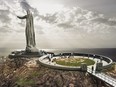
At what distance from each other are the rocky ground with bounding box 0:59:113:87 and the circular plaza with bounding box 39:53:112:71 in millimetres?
997

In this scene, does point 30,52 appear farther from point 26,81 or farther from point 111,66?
point 111,66

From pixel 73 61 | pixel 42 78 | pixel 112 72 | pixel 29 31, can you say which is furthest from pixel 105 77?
pixel 29 31

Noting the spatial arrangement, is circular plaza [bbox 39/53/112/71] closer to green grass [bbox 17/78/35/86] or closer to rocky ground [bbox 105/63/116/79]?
rocky ground [bbox 105/63/116/79]

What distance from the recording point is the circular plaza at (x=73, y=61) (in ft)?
117

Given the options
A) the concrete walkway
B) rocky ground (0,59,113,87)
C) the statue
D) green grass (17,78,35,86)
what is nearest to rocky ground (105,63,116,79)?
the concrete walkway

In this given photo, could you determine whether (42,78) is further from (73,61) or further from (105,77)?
(105,77)

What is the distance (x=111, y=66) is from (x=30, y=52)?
23525 mm

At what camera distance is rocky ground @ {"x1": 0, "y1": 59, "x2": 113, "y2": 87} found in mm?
33500

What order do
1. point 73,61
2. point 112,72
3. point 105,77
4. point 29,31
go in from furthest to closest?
1. point 29,31
2. point 73,61
3. point 112,72
4. point 105,77

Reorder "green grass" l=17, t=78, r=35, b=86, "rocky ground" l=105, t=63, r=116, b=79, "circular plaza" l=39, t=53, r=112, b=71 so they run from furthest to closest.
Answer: "circular plaza" l=39, t=53, r=112, b=71
"green grass" l=17, t=78, r=35, b=86
"rocky ground" l=105, t=63, r=116, b=79

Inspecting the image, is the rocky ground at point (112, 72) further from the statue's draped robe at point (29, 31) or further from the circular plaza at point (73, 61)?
the statue's draped robe at point (29, 31)

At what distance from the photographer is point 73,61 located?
4306 centimetres

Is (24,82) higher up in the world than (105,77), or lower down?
lower down

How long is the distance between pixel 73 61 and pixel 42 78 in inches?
402
